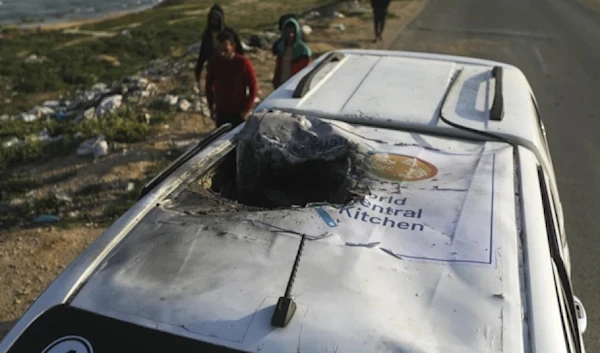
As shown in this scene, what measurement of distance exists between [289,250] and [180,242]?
39 centimetres

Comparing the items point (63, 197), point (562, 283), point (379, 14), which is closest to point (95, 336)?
point (562, 283)

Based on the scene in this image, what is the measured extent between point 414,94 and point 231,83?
272 centimetres

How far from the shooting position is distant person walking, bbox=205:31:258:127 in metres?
5.58

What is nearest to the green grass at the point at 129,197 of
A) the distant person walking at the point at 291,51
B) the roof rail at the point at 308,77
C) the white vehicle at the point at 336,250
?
the distant person walking at the point at 291,51

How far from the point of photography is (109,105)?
31.0ft

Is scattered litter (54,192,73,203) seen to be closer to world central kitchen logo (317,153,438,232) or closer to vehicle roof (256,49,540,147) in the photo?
vehicle roof (256,49,540,147)

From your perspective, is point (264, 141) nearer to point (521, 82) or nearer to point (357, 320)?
point (357, 320)

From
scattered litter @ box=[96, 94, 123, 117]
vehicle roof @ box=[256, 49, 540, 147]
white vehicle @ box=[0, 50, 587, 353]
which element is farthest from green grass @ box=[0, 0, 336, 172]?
white vehicle @ box=[0, 50, 587, 353]

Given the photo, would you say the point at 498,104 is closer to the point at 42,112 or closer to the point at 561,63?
the point at 42,112

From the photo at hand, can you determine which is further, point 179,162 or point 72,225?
point 72,225

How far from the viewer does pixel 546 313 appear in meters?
1.75

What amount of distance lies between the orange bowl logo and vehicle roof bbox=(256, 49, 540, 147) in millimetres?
380

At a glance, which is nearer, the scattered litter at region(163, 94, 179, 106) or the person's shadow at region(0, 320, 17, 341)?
the person's shadow at region(0, 320, 17, 341)

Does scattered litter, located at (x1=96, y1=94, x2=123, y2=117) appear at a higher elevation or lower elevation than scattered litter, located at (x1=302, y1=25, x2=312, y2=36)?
lower
